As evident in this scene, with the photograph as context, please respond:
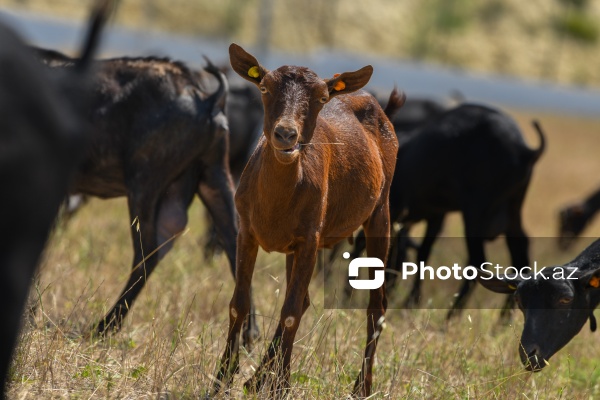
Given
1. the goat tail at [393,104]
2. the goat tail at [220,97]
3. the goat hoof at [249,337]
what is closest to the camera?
the goat hoof at [249,337]

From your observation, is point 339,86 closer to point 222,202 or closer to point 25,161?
point 222,202

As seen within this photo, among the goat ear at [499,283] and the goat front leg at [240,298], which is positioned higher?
the goat front leg at [240,298]

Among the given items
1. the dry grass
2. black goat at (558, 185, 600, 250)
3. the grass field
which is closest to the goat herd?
the grass field

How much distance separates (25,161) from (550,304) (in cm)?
441

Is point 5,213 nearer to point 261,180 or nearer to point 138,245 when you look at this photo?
point 261,180

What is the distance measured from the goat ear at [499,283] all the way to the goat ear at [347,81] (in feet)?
6.59

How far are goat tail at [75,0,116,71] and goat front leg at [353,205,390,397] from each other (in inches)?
118

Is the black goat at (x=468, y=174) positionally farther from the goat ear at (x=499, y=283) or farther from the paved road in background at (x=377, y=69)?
the paved road in background at (x=377, y=69)

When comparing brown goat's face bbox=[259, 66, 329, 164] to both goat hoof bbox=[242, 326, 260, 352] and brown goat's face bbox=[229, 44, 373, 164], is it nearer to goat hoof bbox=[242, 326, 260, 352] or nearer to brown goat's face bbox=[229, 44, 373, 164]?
brown goat's face bbox=[229, 44, 373, 164]

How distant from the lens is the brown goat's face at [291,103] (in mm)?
5223

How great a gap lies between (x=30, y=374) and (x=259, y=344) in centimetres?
187

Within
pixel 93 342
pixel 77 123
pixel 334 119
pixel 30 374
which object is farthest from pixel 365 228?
pixel 77 123

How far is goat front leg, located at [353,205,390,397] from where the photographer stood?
6180 mm

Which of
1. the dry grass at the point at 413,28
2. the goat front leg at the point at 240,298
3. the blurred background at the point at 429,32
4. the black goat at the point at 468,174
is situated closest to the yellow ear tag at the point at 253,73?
the goat front leg at the point at 240,298
